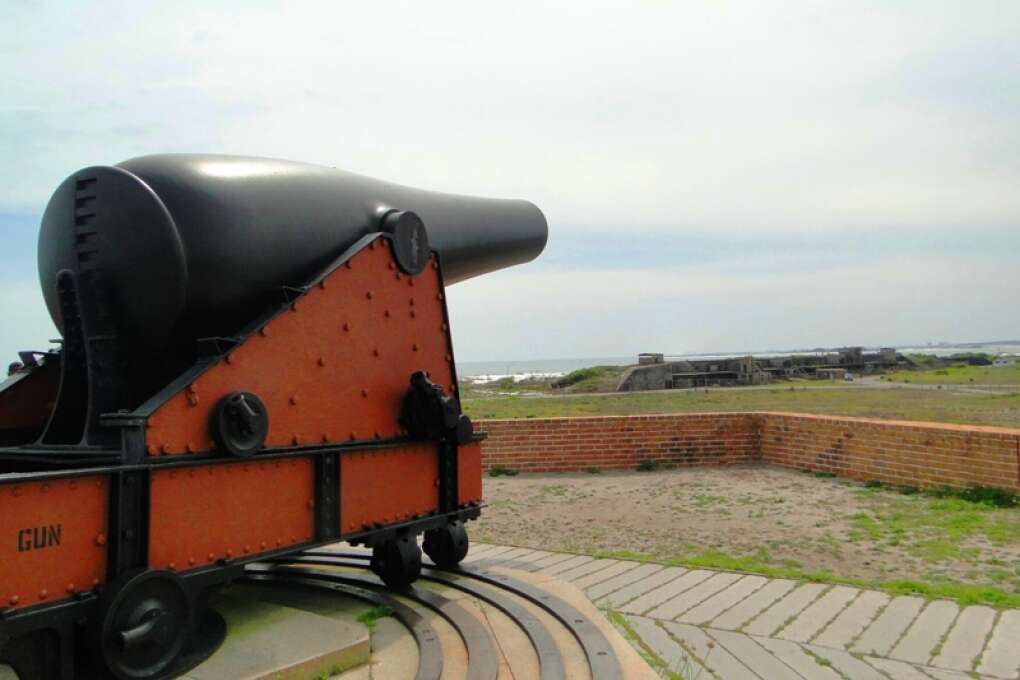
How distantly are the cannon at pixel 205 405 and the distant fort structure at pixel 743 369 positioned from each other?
72.1 feet

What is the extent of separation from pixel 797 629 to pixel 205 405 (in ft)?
9.59

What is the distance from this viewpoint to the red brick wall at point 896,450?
7.38m

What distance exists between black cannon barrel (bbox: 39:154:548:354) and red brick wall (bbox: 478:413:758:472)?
5.92 m

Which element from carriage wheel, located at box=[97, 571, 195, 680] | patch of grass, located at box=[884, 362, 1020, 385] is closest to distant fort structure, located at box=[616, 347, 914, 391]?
patch of grass, located at box=[884, 362, 1020, 385]

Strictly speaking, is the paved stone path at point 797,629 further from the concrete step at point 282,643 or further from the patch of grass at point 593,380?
the patch of grass at point 593,380

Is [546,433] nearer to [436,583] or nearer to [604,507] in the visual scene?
[604,507]

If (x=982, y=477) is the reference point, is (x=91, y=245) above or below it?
above

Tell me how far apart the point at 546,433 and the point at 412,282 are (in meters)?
5.72

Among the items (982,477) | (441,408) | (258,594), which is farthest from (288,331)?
(982,477)

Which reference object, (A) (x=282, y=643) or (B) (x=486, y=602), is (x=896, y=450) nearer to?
(B) (x=486, y=602)

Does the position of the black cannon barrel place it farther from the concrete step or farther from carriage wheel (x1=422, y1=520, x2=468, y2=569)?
carriage wheel (x1=422, y1=520, x2=468, y2=569)

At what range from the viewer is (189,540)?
3379mm

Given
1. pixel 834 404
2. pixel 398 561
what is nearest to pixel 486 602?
pixel 398 561

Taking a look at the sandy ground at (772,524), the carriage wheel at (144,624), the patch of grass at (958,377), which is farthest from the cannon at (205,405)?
the patch of grass at (958,377)
